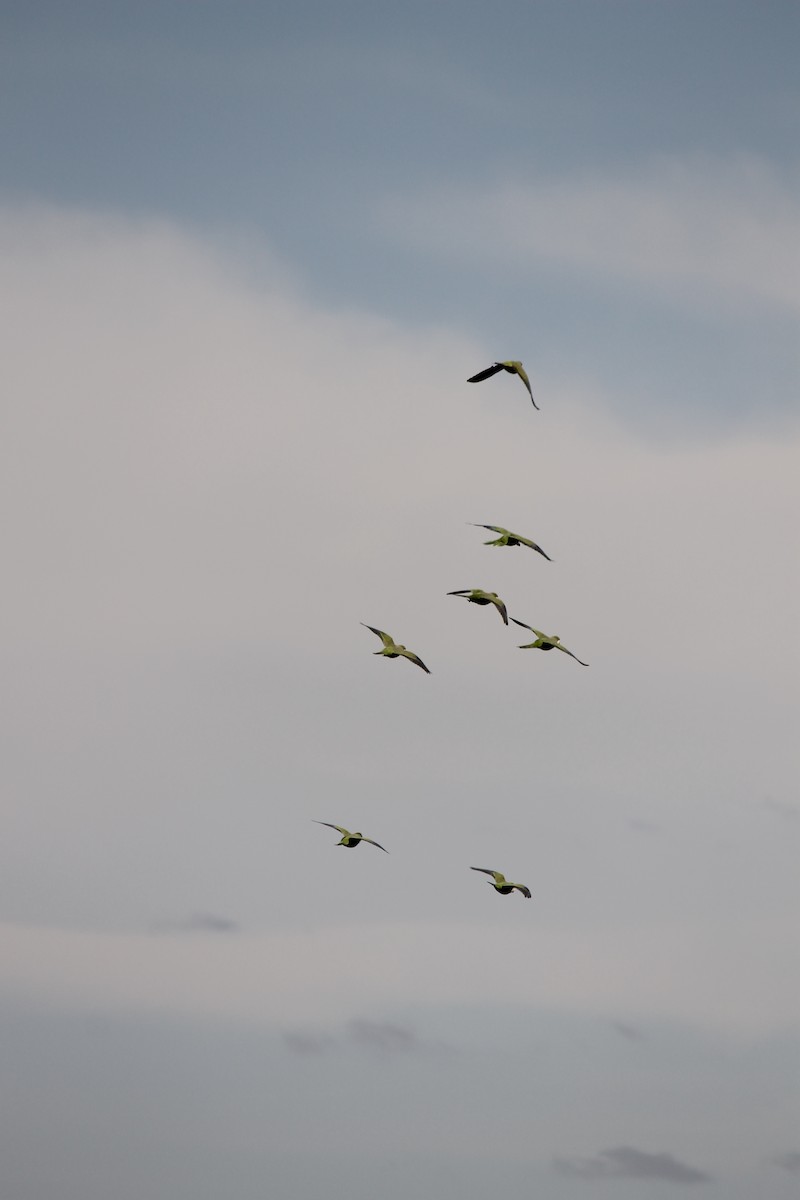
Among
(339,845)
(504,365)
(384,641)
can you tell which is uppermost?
(504,365)

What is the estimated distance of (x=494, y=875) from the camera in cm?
15562

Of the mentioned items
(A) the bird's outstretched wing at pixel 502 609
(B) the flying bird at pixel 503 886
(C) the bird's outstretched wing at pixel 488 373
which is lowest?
(B) the flying bird at pixel 503 886

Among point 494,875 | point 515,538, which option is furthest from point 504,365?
point 494,875

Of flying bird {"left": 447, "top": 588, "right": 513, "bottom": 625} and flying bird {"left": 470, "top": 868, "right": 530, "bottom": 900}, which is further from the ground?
flying bird {"left": 447, "top": 588, "right": 513, "bottom": 625}

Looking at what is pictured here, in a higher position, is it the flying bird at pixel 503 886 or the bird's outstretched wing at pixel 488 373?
the bird's outstretched wing at pixel 488 373

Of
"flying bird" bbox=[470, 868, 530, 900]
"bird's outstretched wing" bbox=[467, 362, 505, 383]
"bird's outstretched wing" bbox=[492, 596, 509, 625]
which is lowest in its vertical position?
"flying bird" bbox=[470, 868, 530, 900]

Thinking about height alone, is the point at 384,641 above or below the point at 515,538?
below

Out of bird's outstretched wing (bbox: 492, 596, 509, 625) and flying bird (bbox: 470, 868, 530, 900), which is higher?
bird's outstretched wing (bbox: 492, 596, 509, 625)

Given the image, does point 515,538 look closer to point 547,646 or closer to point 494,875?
point 547,646

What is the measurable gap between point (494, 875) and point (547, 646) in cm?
2372

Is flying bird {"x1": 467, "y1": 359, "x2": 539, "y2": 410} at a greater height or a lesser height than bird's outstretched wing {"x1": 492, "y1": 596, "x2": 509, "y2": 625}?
greater

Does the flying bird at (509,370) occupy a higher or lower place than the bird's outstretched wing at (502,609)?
higher

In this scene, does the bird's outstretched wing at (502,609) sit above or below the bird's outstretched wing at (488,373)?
below

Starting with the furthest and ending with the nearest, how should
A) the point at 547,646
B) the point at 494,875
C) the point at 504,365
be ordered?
the point at 494,875 → the point at 547,646 → the point at 504,365
